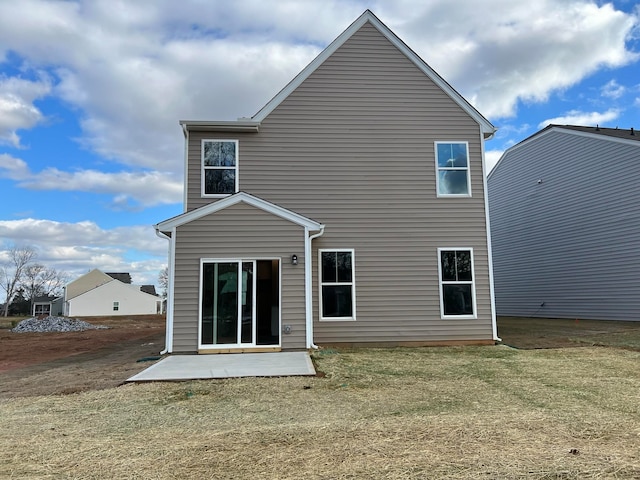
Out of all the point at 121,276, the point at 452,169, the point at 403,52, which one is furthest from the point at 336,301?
Result: the point at 121,276

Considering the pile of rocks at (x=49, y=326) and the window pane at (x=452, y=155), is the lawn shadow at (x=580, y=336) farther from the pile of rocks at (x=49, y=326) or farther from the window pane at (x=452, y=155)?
the pile of rocks at (x=49, y=326)

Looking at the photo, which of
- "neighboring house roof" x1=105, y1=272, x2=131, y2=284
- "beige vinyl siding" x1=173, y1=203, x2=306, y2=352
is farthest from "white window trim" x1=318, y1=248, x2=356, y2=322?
"neighboring house roof" x1=105, y1=272, x2=131, y2=284

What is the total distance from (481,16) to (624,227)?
9.51 meters

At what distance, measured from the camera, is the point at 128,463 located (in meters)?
3.60

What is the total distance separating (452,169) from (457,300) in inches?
137

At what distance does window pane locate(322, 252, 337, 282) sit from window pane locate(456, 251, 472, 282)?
3.23m

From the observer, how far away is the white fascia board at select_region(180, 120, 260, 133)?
11102mm

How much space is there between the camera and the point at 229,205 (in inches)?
392

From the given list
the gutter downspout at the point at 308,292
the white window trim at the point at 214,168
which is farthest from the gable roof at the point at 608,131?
the white window trim at the point at 214,168

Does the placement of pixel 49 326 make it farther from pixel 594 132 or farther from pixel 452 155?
pixel 594 132

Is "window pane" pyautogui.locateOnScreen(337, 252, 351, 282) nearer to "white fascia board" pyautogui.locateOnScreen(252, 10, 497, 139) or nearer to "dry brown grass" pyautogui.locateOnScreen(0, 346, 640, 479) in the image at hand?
"dry brown grass" pyautogui.locateOnScreen(0, 346, 640, 479)

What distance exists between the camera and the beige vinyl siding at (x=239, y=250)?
9.63 meters

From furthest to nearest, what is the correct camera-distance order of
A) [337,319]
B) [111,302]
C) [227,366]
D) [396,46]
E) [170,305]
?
[111,302]
[396,46]
[337,319]
[170,305]
[227,366]

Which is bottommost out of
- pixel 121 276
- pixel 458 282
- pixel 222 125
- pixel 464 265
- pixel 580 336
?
pixel 580 336
